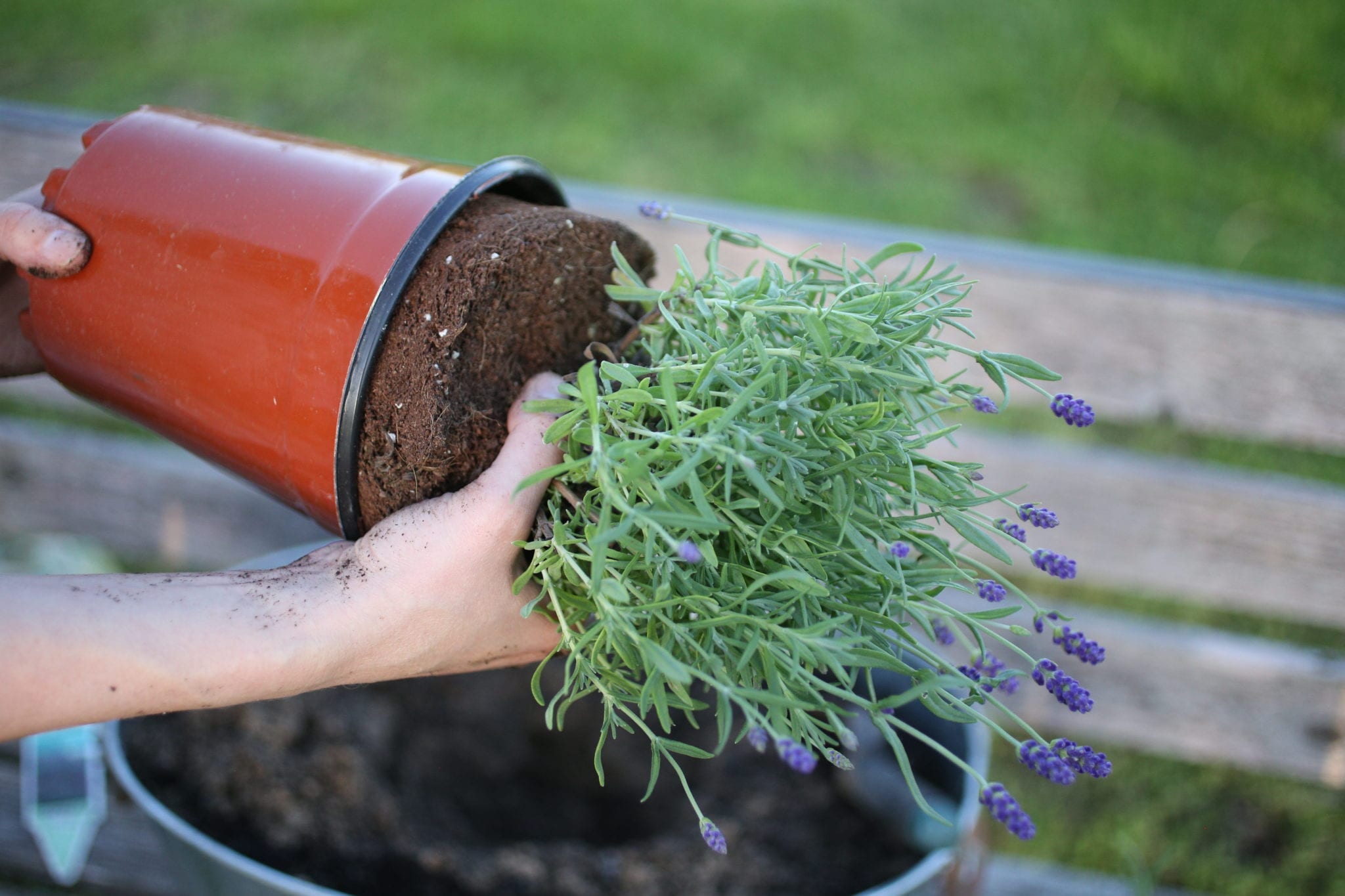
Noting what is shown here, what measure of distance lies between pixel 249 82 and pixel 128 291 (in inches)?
86.3

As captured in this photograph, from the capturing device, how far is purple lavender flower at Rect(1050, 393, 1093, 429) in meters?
0.72

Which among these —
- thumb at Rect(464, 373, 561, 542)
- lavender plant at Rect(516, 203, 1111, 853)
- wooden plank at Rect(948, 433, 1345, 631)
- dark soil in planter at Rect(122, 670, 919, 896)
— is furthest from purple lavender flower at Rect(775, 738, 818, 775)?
wooden plank at Rect(948, 433, 1345, 631)

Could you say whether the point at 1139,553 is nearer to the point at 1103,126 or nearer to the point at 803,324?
the point at 803,324

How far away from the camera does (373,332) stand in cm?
72

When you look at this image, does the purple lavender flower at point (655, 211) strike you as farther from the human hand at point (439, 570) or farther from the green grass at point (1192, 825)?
the green grass at point (1192, 825)

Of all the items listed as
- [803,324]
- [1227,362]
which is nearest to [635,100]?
[1227,362]

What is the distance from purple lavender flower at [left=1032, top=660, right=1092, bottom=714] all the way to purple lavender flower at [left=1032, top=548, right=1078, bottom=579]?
70 millimetres

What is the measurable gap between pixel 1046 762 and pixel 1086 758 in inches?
2.3

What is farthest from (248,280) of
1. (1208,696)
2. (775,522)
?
(1208,696)

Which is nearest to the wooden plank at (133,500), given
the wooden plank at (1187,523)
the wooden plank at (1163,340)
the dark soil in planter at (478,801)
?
the dark soil in planter at (478,801)

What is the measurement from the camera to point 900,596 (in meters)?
0.72

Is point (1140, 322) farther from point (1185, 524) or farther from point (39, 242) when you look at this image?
point (39, 242)

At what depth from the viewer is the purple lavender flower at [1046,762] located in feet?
1.98

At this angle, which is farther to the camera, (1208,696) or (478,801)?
(1208,696)
